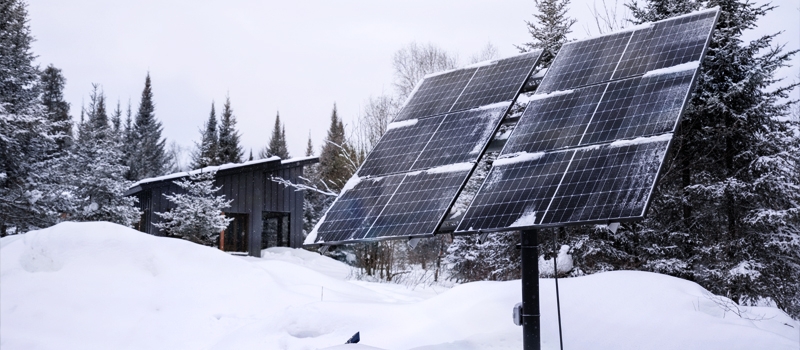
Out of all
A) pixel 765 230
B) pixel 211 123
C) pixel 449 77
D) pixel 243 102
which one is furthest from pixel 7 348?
pixel 243 102

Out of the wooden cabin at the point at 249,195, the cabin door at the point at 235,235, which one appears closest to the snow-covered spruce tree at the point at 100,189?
the wooden cabin at the point at 249,195

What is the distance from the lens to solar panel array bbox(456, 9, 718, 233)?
202 inches

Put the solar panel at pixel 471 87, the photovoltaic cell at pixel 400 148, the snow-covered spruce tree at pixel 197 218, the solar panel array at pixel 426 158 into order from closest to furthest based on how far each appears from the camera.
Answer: the solar panel array at pixel 426 158 → the photovoltaic cell at pixel 400 148 → the solar panel at pixel 471 87 → the snow-covered spruce tree at pixel 197 218

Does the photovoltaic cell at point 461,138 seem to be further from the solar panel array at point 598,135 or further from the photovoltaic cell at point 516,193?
the photovoltaic cell at point 516,193

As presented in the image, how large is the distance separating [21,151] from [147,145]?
2815 cm

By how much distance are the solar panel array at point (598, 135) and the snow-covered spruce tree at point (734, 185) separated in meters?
9.09

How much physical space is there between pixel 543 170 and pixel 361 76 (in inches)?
2829

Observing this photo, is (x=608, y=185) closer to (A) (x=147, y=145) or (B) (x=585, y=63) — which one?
(B) (x=585, y=63)

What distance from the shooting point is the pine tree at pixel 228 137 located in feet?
138

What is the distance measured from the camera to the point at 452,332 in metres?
8.21

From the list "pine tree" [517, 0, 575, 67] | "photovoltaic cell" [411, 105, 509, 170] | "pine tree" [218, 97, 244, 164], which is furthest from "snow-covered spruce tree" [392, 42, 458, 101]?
"photovoltaic cell" [411, 105, 509, 170]

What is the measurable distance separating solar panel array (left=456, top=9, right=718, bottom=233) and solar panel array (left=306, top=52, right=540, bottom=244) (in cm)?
44

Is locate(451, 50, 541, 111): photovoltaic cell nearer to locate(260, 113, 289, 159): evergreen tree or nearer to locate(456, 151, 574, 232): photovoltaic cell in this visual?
locate(456, 151, 574, 232): photovoltaic cell

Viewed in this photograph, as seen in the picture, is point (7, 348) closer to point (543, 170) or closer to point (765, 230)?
point (543, 170)
